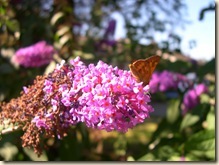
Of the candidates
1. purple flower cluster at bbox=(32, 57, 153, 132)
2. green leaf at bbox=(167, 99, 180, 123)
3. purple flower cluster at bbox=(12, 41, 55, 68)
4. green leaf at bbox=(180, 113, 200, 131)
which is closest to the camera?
purple flower cluster at bbox=(32, 57, 153, 132)

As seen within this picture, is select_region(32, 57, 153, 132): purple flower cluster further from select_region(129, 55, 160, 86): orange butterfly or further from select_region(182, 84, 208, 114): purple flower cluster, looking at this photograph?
select_region(182, 84, 208, 114): purple flower cluster

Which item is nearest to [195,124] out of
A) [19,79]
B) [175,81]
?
[175,81]

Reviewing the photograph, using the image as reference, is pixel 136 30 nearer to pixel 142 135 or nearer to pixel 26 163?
pixel 26 163

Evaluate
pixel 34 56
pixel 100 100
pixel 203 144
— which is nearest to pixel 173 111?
pixel 203 144

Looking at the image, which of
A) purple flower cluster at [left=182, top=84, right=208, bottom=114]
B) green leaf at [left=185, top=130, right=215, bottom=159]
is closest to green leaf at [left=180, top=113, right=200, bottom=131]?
purple flower cluster at [left=182, top=84, right=208, bottom=114]

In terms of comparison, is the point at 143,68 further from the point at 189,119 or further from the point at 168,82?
the point at 168,82

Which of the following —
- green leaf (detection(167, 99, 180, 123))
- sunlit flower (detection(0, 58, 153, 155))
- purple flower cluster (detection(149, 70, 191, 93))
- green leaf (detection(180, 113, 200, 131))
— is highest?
purple flower cluster (detection(149, 70, 191, 93))

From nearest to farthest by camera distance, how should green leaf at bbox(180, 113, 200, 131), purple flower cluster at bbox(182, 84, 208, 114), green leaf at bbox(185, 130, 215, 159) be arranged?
green leaf at bbox(185, 130, 215, 159)
green leaf at bbox(180, 113, 200, 131)
purple flower cluster at bbox(182, 84, 208, 114)

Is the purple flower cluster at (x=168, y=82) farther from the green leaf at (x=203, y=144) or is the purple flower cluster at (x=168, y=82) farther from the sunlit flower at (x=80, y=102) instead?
the sunlit flower at (x=80, y=102)
